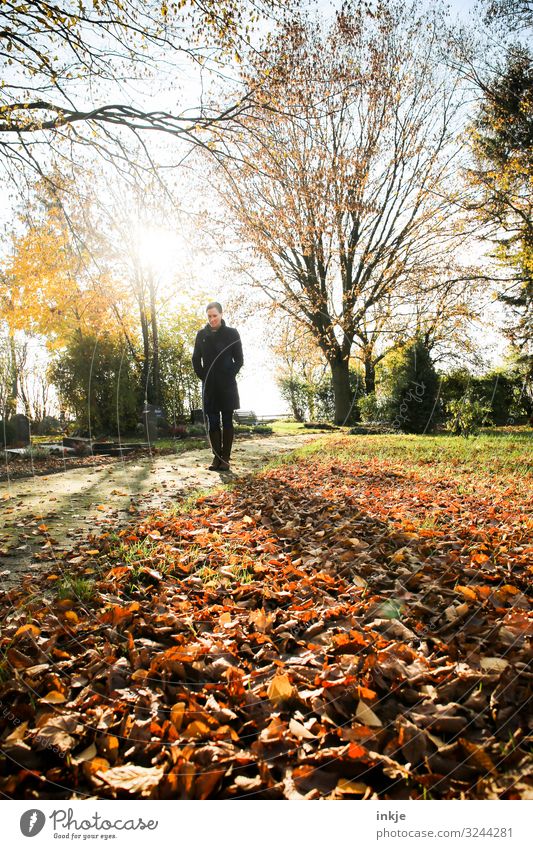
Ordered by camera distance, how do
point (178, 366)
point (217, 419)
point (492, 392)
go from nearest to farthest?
point (178, 366)
point (217, 419)
point (492, 392)

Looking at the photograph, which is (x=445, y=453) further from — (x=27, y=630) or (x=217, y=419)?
(x=27, y=630)

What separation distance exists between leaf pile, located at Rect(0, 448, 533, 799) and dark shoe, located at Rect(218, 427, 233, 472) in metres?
3.27

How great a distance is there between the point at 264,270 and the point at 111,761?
48.7ft

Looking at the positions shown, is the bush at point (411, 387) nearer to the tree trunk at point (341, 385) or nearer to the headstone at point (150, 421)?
the tree trunk at point (341, 385)

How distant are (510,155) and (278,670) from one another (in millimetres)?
8769

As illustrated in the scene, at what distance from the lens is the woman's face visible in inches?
224

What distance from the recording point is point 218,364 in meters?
6.01

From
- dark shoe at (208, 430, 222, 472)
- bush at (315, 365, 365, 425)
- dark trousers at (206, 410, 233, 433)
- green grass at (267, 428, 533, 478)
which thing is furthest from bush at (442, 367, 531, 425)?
dark trousers at (206, 410, 233, 433)

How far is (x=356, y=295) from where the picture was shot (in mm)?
14219

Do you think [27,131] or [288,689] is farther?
[27,131]

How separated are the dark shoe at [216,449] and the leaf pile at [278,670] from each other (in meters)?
3.33

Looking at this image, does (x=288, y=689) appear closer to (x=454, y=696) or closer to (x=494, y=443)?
(x=454, y=696)

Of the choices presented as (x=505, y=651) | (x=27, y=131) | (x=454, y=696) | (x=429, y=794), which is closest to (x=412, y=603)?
→ (x=505, y=651)
